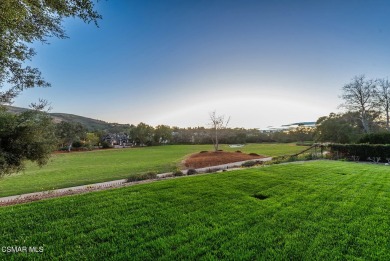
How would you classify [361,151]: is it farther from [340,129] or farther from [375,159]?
[340,129]

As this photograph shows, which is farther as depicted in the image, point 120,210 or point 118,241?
point 120,210

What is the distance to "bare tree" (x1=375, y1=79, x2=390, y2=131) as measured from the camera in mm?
28062

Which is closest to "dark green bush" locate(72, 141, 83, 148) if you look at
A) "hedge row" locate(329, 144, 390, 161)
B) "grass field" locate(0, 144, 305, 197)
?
"grass field" locate(0, 144, 305, 197)

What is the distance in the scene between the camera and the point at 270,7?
10.6m

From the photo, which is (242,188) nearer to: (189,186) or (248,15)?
(189,186)

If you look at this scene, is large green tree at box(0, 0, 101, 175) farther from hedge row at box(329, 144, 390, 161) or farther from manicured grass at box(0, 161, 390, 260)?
hedge row at box(329, 144, 390, 161)

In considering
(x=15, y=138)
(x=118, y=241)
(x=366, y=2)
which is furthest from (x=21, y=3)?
(x=366, y=2)

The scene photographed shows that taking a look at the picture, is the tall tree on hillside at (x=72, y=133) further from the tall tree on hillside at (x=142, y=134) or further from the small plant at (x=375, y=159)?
the small plant at (x=375, y=159)

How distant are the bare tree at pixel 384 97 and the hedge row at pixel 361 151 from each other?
15763 mm

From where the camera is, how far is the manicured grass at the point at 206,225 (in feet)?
9.41

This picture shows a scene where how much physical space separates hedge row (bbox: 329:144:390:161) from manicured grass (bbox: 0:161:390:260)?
14794mm

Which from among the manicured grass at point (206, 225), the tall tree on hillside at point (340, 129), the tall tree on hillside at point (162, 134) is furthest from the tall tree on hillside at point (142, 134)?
the manicured grass at point (206, 225)

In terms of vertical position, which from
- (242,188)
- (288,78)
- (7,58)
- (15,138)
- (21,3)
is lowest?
(242,188)

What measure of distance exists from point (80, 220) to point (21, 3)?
15.2 feet
